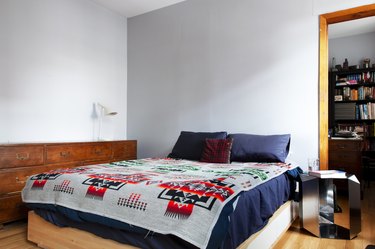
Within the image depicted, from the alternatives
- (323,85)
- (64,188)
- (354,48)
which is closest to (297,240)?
(323,85)

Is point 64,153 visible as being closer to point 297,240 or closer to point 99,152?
point 99,152

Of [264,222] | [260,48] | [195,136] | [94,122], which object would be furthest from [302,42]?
[94,122]

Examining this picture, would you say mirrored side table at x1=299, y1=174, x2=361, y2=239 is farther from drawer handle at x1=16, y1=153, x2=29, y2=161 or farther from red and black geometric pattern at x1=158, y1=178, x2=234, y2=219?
drawer handle at x1=16, y1=153, x2=29, y2=161

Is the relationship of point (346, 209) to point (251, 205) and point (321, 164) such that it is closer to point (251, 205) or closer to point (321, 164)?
point (321, 164)

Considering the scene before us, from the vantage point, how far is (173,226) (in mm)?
1285

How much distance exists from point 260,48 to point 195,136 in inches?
50.5

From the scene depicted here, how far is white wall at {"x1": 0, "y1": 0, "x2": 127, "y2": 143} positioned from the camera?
2805 mm

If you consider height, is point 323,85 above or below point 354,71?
below

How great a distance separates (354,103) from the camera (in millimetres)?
4559

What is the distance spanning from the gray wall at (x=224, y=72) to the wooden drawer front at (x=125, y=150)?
0.78ft

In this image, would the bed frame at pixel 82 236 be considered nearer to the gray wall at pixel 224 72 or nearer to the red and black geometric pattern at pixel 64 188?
the red and black geometric pattern at pixel 64 188

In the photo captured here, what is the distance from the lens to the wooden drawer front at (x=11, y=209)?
2340mm

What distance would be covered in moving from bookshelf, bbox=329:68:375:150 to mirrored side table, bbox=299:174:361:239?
93.5 inches

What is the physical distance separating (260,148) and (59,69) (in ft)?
8.32
